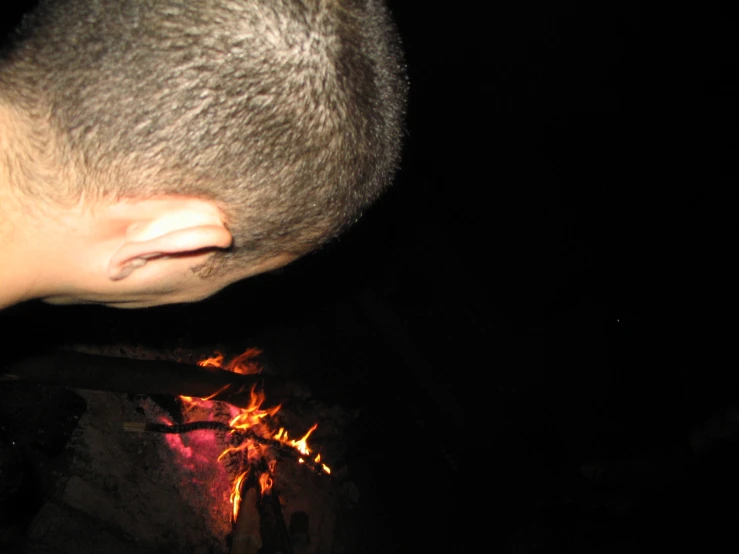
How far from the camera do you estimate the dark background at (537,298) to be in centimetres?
437

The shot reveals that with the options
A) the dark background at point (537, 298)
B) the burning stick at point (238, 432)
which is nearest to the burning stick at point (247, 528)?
the burning stick at point (238, 432)

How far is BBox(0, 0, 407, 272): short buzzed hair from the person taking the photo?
3.43 feet

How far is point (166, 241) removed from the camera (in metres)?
1.12

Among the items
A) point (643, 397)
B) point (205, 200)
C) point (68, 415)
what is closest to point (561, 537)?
point (643, 397)

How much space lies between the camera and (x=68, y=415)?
3.07m

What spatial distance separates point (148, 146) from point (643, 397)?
5.68m

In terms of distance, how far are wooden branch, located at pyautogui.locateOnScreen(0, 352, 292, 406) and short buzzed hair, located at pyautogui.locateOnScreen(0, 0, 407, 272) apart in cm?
227

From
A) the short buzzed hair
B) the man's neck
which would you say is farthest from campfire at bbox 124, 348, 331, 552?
the short buzzed hair

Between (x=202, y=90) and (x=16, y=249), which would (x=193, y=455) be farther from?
(x=202, y=90)

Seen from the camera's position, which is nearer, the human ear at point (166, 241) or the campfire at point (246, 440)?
the human ear at point (166, 241)

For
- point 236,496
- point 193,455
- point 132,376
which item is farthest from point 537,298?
point 132,376

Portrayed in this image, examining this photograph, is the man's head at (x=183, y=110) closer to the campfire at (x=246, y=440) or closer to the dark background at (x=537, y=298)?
the campfire at (x=246, y=440)

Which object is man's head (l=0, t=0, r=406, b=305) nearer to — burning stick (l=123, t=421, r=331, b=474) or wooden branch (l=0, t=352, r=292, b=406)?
wooden branch (l=0, t=352, r=292, b=406)

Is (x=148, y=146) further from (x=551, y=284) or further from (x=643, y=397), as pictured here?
(x=643, y=397)
